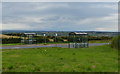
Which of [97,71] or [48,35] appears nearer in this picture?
[97,71]

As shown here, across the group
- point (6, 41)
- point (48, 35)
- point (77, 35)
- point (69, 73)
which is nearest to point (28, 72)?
point (69, 73)

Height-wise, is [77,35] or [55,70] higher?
[77,35]

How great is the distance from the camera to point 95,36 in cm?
4362

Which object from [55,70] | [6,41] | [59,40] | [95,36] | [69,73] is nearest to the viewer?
[69,73]

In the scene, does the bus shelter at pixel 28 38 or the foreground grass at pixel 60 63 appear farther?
the bus shelter at pixel 28 38

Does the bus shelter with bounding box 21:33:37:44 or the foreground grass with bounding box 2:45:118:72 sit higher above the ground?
the bus shelter with bounding box 21:33:37:44

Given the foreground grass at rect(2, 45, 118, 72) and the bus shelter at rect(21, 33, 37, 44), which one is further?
the bus shelter at rect(21, 33, 37, 44)

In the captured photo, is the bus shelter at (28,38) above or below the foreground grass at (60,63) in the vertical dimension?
above

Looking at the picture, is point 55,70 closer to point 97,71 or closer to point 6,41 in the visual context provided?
point 97,71

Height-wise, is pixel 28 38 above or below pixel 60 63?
above

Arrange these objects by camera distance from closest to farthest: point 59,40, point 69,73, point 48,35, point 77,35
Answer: point 69,73 → point 77,35 → point 59,40 → point 48,35

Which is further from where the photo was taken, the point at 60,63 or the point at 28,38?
the point at 28,38

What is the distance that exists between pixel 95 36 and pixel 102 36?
3405 mm

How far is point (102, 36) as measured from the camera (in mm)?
45906
